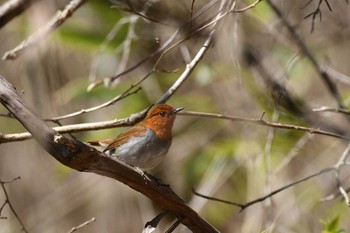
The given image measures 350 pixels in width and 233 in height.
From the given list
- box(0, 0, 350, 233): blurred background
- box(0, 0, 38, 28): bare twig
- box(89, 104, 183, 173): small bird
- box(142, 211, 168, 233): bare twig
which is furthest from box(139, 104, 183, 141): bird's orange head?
box(142, 211, 168, 233): bare twig

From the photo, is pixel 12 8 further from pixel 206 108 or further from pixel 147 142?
pixel 206 108

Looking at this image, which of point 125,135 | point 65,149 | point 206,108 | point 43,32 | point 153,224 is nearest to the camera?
point 65,149

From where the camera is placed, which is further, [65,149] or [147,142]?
[147,142]

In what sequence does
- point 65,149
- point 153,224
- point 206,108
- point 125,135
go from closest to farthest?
point 65,149 < point 153,224 < point 125,135 < point 206,108

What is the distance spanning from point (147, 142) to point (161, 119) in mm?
265

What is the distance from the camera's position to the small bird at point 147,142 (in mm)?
4176

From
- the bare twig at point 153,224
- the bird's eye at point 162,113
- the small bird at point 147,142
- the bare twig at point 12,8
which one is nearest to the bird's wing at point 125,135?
the small bird at point 147,142

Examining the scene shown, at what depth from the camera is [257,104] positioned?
5.37 meters

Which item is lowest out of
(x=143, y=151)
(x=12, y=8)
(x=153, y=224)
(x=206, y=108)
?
(x=153, y=224)

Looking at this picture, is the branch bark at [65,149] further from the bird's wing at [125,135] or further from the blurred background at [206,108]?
the blurred background at [206,108]

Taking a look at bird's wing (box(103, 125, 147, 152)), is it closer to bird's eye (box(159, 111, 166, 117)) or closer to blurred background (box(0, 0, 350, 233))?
bird's eye (box(159, 111, 166, 117))

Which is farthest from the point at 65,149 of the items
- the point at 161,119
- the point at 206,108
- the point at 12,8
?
the point at 206,108

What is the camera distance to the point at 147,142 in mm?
4289

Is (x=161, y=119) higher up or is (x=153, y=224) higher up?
(x=161, y=119)
